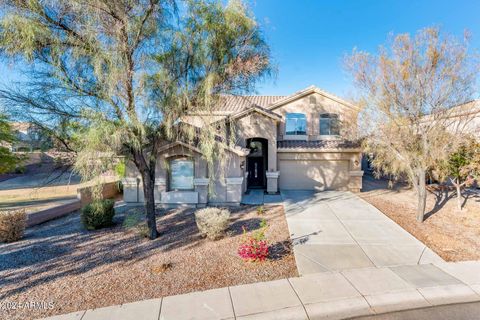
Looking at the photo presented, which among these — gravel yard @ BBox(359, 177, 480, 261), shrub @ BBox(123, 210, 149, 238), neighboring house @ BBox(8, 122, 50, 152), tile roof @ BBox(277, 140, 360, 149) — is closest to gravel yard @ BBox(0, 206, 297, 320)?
shrub @ BBox(123, 210, 149, 238)

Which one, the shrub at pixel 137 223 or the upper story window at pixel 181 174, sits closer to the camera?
the shrub at pixel 137 223

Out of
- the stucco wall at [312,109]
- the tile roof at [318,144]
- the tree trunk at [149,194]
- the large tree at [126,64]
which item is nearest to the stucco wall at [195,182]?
the tree trunk at [149,194]

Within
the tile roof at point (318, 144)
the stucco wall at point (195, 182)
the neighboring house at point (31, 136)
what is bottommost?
the stucco wall at point (195, 182)

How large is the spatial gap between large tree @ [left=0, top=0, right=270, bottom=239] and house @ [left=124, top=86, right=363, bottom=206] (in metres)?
3.97

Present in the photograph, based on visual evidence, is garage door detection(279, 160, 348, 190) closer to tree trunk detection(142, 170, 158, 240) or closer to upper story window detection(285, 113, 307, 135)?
upper story window detection(285, 113, 307, 135)

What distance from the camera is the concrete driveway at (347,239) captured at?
228 inches

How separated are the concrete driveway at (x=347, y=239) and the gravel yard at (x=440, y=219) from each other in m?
0.50

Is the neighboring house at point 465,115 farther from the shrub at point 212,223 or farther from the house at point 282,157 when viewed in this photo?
the shrub at point 212,223

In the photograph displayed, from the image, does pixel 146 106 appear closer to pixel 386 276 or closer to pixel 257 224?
pixel 257 224

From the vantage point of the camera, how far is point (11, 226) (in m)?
7.21

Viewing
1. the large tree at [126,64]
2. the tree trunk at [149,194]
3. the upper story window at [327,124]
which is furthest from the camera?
the upper story window at [327,124]

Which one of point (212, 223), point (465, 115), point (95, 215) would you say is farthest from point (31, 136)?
point (465, 115)

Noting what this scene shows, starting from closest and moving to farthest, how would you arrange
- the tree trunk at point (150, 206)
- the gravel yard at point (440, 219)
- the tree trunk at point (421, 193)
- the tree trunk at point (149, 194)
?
the gravel yard at point (440, 219) < the tree trunk at point (149, 194) < the tree trunk at point (150, 206) < the tree trunk at point (421, 193)

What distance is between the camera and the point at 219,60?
6.63m
